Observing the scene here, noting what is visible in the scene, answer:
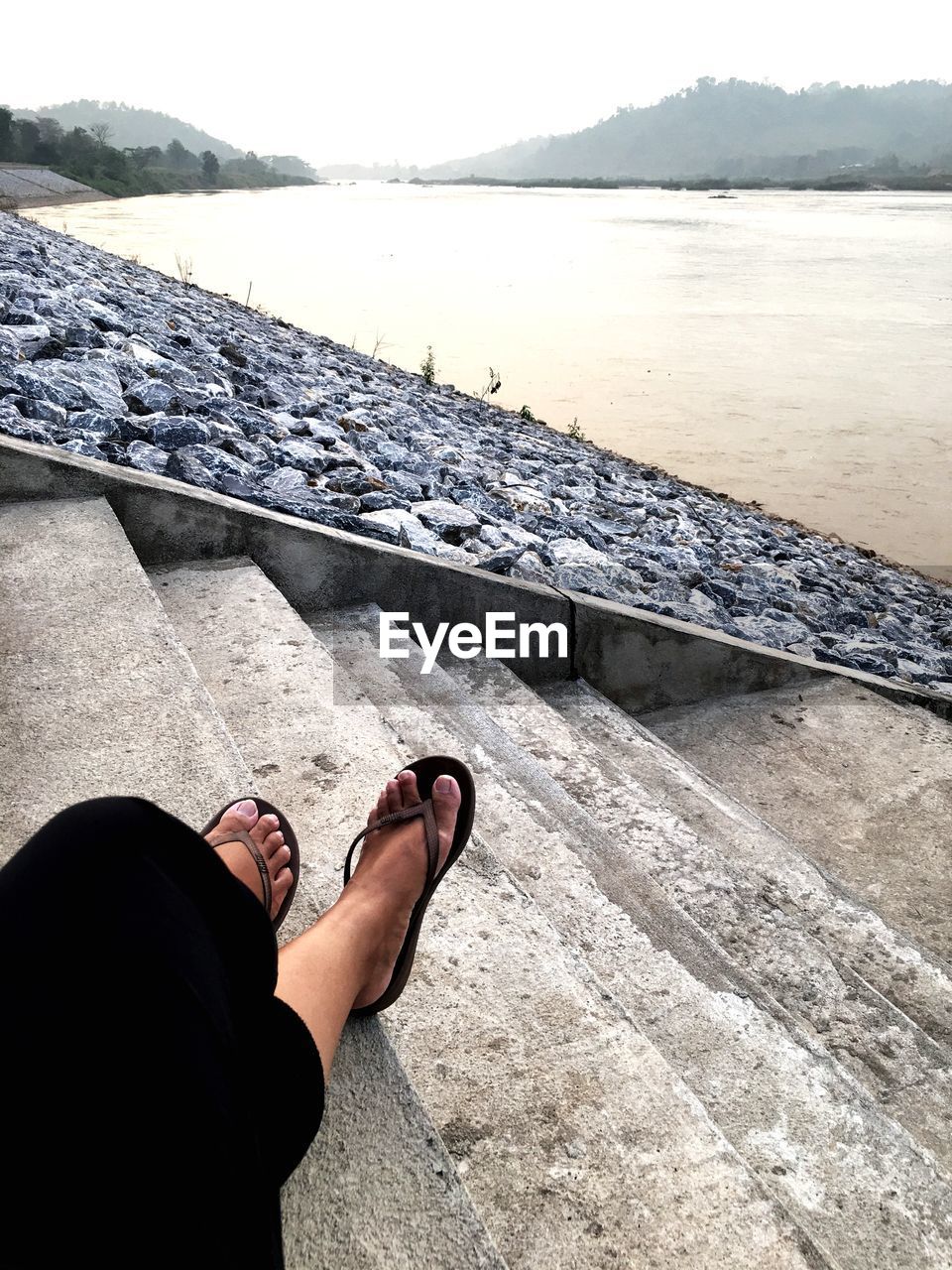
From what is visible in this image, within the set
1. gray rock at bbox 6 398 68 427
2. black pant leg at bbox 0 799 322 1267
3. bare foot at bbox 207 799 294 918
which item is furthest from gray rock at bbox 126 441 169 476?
black pant leg at bbox 0 799 322 1267

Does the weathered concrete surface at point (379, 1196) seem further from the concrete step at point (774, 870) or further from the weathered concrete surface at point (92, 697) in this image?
the concrete step at point (774, 870)

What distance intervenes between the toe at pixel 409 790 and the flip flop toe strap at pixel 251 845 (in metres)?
0.29

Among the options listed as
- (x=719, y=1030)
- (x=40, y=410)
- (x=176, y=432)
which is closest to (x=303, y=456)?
(x=176, y=432)

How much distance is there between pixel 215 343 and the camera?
5.65m

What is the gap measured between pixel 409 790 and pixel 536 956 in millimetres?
374

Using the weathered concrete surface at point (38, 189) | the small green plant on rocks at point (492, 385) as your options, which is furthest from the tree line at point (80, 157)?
the small green plant on rocks at point (492, 385)

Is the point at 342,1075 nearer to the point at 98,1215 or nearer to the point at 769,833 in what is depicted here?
the point at 98,1215

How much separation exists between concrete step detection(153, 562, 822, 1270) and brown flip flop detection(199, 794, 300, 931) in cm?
5

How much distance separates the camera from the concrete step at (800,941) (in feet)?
5.41

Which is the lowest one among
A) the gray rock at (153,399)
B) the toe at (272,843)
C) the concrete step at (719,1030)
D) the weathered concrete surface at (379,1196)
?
the concrete step at (719,1030)

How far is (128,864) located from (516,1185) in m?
0.58

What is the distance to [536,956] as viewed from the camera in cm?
141

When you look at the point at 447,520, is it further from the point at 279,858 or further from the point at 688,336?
the point at 688,336

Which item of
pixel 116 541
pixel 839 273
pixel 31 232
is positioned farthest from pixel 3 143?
pixel 116 541
